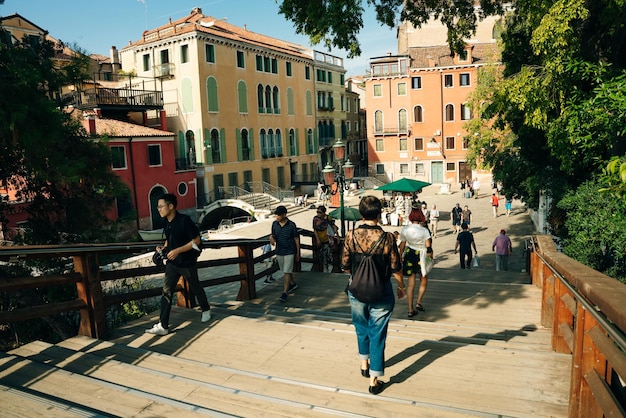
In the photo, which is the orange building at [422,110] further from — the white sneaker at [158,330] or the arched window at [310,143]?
the white sneaker at [158,330]

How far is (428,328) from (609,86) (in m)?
5.16

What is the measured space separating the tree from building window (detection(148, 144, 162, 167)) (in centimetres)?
1898

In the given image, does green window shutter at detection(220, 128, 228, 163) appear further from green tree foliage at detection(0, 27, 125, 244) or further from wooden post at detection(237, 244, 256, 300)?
wooden post at detection(237, 244, 256, 300)

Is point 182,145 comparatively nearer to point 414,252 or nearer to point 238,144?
point 238,144

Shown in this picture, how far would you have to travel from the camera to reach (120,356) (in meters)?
4.26

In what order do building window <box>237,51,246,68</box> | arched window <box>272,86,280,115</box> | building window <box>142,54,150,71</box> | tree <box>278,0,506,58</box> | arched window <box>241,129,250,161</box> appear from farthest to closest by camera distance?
arched window <box>272,86,280,115</box> → arched window <box>241,129,250,161</box> → building window <box>237,51,246,68</box> → building window <box>142,54,150,71</box> → tree <box>278,0,506,58</box>

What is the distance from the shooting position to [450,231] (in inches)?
910

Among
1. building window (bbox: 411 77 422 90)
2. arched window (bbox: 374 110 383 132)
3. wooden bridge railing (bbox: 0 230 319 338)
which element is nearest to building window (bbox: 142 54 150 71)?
arched window (bbox: 374 110 383 132)

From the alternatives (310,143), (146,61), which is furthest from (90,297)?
(310,143)

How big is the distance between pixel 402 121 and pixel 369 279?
141 feet

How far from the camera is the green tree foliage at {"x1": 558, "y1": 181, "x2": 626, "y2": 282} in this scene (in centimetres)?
834

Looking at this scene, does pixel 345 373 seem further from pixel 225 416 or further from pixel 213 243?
pixel 213 243

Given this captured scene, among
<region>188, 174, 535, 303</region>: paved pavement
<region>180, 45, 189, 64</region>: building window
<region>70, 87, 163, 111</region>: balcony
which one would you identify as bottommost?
<region>188, 174, 535, 303</region>: paved pavement

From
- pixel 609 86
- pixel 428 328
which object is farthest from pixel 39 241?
pixel 609 86
